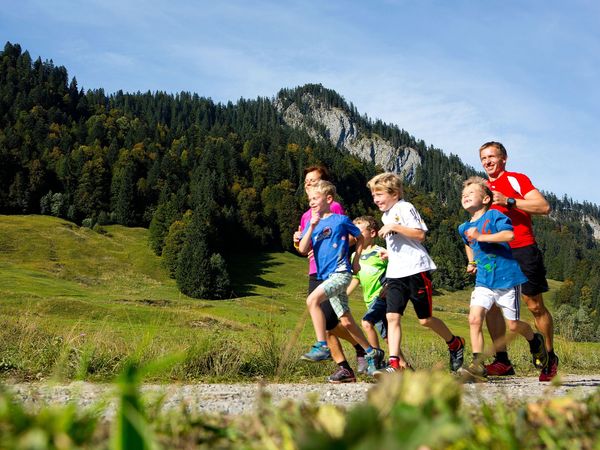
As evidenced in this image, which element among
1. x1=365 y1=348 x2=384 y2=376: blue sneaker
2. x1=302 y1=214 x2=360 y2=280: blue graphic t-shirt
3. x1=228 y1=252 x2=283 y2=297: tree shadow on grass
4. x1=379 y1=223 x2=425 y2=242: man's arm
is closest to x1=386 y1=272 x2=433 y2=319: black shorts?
x1=379 y1=223 x2=425 y2=242: man's arm

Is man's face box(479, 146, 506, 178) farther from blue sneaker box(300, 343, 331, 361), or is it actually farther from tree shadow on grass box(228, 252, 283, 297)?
tree shadow on grass box(228, 252, 283, 297)

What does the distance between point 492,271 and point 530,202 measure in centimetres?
85

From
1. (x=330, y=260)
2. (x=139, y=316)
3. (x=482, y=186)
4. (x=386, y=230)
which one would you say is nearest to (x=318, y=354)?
(x=330, y=260)

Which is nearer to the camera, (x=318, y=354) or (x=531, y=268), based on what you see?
(x=318, y=354)

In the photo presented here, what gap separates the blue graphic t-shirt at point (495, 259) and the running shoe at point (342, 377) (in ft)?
5.36

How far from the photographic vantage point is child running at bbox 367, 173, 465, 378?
594 centimetres

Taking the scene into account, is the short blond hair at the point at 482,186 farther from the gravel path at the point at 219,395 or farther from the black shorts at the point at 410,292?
the gravel path at the point at 219,395

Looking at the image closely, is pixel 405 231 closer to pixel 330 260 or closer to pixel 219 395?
pixel 330 260

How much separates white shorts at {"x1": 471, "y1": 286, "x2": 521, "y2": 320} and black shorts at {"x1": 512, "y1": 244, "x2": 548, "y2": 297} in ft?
0.95

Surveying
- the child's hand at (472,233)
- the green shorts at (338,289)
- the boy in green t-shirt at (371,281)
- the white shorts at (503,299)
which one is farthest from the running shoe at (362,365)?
the child's hand at (472,233)

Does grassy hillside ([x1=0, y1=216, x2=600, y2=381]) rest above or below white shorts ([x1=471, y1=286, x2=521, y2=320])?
below

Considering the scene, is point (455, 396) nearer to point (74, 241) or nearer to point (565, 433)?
point (565, 433)

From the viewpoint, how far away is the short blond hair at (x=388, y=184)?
6480mm

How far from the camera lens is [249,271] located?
9394 centimetres
